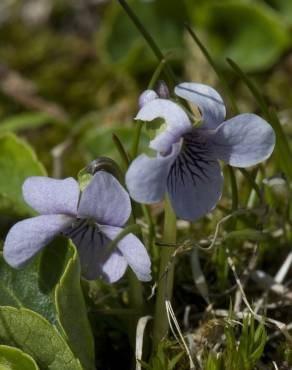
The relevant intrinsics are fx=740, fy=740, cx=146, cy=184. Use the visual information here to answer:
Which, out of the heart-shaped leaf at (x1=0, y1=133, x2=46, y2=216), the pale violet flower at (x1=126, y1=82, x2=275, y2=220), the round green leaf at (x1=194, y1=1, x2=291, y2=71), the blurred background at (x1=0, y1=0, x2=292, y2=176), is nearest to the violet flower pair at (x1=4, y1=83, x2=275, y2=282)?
the pale violet flower at (x1=126, y1=82, x2=275, y2=220)

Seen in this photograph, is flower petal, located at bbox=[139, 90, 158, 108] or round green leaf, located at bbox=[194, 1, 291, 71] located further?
round green leaf, located at bbox=[194, 1, 291, 71]

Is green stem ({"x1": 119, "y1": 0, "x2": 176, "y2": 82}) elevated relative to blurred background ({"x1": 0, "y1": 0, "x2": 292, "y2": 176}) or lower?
elevated

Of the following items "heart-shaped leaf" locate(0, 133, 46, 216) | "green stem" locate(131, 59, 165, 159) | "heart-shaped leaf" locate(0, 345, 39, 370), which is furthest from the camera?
"heart-shaped leaf" locate(0, 133, 46, 216)

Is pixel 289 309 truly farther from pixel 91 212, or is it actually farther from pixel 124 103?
pixel 124 103

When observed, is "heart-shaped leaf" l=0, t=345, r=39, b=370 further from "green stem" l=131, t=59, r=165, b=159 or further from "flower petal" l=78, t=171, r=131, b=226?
"green stem" l=131, t=59, r=165, b=159

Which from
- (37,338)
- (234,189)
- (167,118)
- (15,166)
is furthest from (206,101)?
(15,166)

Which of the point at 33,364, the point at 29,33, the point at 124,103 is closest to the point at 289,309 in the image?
the point at 33,364
